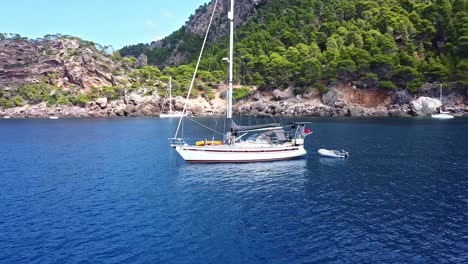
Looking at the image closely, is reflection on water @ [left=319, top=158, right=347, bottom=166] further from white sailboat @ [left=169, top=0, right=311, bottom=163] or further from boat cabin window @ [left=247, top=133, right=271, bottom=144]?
boat cabin window @ [left=247, top=133, right=271, bottom=144]

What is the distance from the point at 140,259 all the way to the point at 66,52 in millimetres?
199848

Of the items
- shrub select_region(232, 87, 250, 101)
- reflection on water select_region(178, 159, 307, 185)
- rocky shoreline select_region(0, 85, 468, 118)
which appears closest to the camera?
reflection on water select_region(178, 159, 307, 185)

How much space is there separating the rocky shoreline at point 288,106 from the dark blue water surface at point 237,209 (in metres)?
73.4

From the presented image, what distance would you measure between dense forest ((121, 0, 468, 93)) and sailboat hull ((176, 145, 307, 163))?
62.8m

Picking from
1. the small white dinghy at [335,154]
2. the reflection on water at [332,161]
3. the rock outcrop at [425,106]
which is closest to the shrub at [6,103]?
the small white dinghy at [335,154]

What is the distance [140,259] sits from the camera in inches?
806

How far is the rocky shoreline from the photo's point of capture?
393 ft

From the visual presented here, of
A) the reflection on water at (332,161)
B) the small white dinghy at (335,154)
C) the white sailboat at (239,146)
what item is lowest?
the reflection on water at (332,161)

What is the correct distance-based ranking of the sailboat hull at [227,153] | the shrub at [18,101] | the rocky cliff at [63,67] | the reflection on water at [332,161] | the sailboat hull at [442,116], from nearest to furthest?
the sailboat hull at [227,153], the reflection on water at [332,161], the sailboat hull at [442,116], the shrub at [18,101], the rocky cliff at [63,67]

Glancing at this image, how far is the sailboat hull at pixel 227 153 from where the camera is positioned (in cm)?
4584

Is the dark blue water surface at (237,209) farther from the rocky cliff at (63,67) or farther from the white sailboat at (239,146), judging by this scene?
the rocky cliff at (63,67)

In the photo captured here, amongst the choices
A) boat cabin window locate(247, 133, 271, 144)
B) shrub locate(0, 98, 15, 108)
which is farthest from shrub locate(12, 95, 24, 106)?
boat cabin window locate(247, 133, 271, 144)

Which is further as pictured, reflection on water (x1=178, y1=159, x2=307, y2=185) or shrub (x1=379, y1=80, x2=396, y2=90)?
shrub (x1=379, y1=80, x2=396, y2=90)

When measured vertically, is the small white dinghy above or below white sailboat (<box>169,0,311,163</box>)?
below
